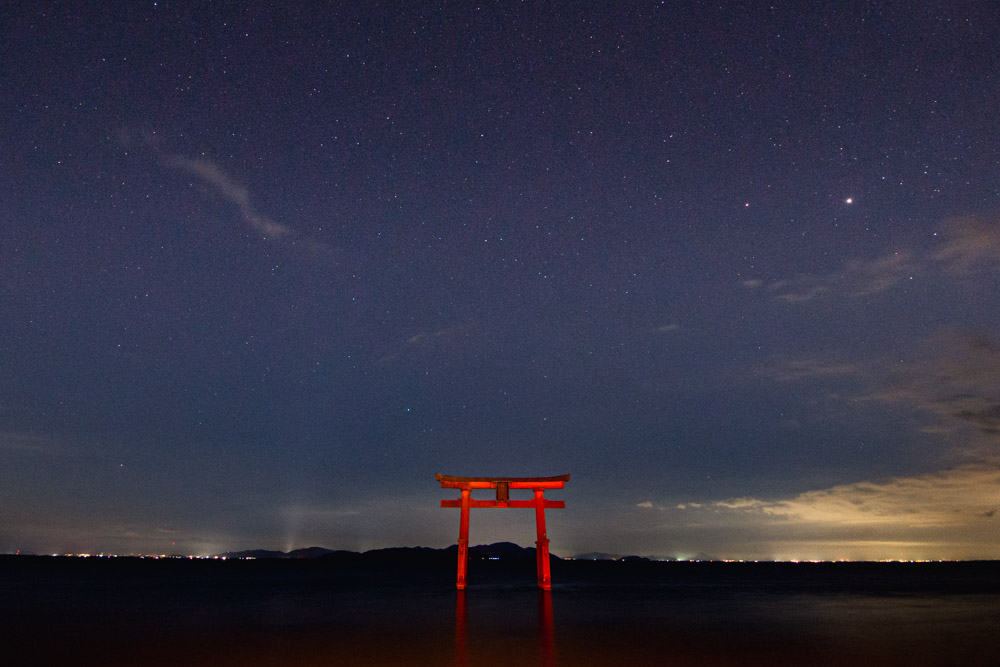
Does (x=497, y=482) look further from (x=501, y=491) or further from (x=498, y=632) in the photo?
(x=498, y=632)

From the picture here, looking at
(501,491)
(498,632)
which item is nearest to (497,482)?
(501,491)

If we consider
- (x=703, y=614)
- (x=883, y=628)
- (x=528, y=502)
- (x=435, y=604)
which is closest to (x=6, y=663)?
(x=528, y=502)

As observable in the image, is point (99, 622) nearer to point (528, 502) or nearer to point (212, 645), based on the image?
point (212, 645)

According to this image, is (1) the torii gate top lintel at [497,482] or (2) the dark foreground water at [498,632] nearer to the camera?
(2) the dark foreground water at [498,632]

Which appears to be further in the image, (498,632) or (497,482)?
(497,482)


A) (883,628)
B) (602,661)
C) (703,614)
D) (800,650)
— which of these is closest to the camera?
(602,661)

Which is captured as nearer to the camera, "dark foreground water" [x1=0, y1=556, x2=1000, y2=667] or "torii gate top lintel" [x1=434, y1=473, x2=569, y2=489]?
"dark foreground water" [x1=0, y1=556, x2=1000, y2=667]

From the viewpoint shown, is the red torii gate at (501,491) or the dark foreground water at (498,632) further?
the red torii gate at (501,491)

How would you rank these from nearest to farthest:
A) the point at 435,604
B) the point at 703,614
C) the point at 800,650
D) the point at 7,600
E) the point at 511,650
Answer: the point at 511,650
the point at 800,650
the point at 703,614
the point at 435,604
the point at 7,600

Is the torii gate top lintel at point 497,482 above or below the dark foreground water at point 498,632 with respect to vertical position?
above

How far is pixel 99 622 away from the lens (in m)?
22.6

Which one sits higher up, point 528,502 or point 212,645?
point 528,502

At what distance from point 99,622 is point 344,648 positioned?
1256 cm

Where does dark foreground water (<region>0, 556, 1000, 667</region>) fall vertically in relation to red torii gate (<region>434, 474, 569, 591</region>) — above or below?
below
